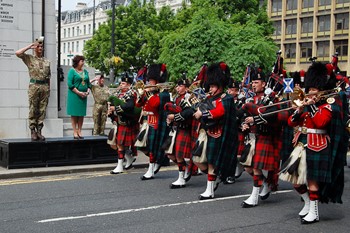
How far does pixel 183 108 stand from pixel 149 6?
4577 cm

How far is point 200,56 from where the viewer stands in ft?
105

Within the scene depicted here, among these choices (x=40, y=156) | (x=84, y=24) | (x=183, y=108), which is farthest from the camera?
(x=84, y=24)

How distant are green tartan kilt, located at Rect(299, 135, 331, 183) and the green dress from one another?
5986mm

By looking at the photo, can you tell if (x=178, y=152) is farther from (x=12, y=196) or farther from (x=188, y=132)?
(x=12, y=196)

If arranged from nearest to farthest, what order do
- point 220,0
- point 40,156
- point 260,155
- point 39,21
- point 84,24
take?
1. point 260,155
2. point 40,156
3. point 39,21
4. point 220,0
5. point 84,24

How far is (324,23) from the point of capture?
58062 millimetres

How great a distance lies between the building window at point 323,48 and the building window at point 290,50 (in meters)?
3.42

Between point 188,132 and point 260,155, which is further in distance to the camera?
point 188,132

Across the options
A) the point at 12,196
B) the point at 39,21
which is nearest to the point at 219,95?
the point at 12,196

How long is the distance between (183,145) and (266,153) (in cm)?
183

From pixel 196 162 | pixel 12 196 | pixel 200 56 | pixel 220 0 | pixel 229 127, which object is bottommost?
pixel 12 196

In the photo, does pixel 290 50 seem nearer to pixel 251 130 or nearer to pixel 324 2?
pixel 324 2

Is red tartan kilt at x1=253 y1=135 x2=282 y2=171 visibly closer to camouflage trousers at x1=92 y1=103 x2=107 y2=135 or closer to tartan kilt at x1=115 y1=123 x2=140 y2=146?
tartan kilt at x1=115 y1=123 x2=140 y2=146

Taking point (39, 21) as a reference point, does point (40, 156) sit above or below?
below
